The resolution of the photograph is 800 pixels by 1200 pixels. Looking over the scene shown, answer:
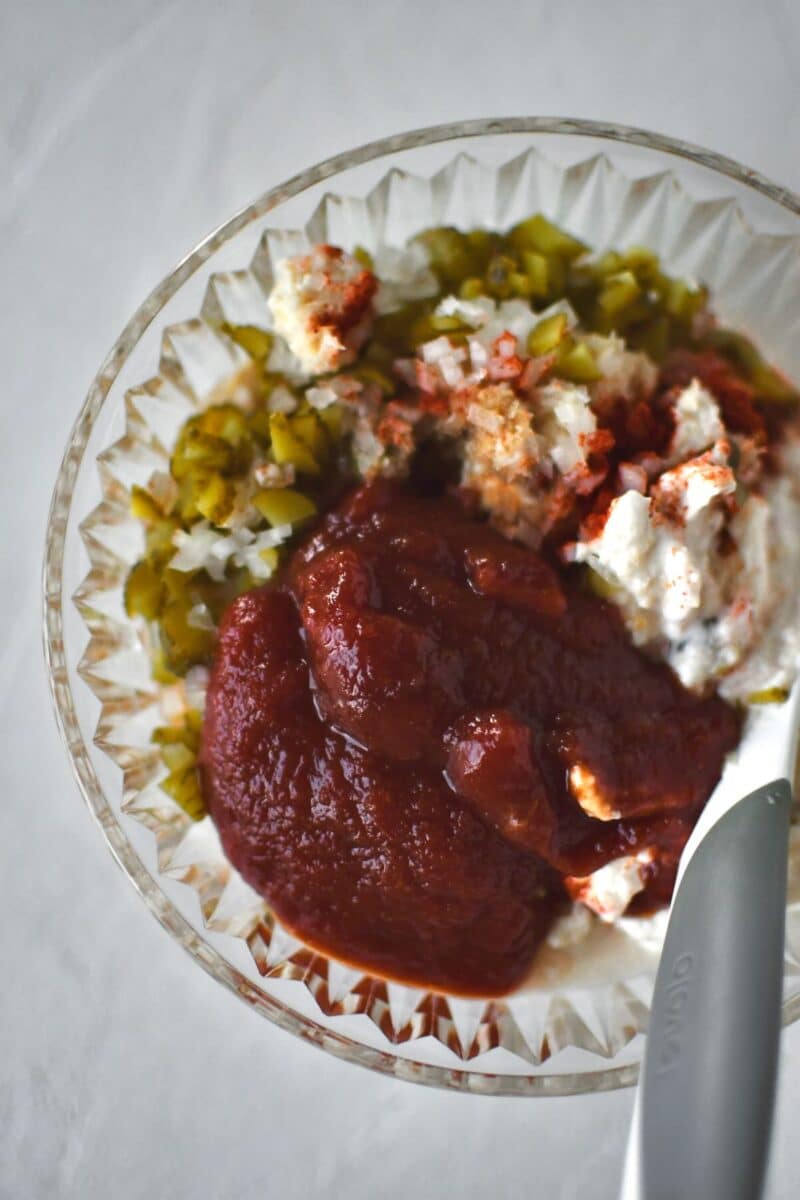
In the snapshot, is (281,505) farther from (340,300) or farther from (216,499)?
(340,300)

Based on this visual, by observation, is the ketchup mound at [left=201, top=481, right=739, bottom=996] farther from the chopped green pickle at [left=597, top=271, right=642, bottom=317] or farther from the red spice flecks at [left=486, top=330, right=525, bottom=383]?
the chopped green pickle at [left=597, top=271, right=642, bottom=317]

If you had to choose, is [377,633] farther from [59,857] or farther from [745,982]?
[59,857]

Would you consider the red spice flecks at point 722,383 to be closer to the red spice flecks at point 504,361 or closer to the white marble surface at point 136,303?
the red spice flecks at point 504,361

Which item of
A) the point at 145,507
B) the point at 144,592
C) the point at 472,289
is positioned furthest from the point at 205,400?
the point at 472,289

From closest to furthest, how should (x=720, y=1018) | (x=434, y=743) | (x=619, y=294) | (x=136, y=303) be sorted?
(x=720, y=1018) → (x=434, y=743) → (x=619, y=294) → (x=136, y=303)

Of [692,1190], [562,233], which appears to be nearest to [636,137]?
[562,233]
